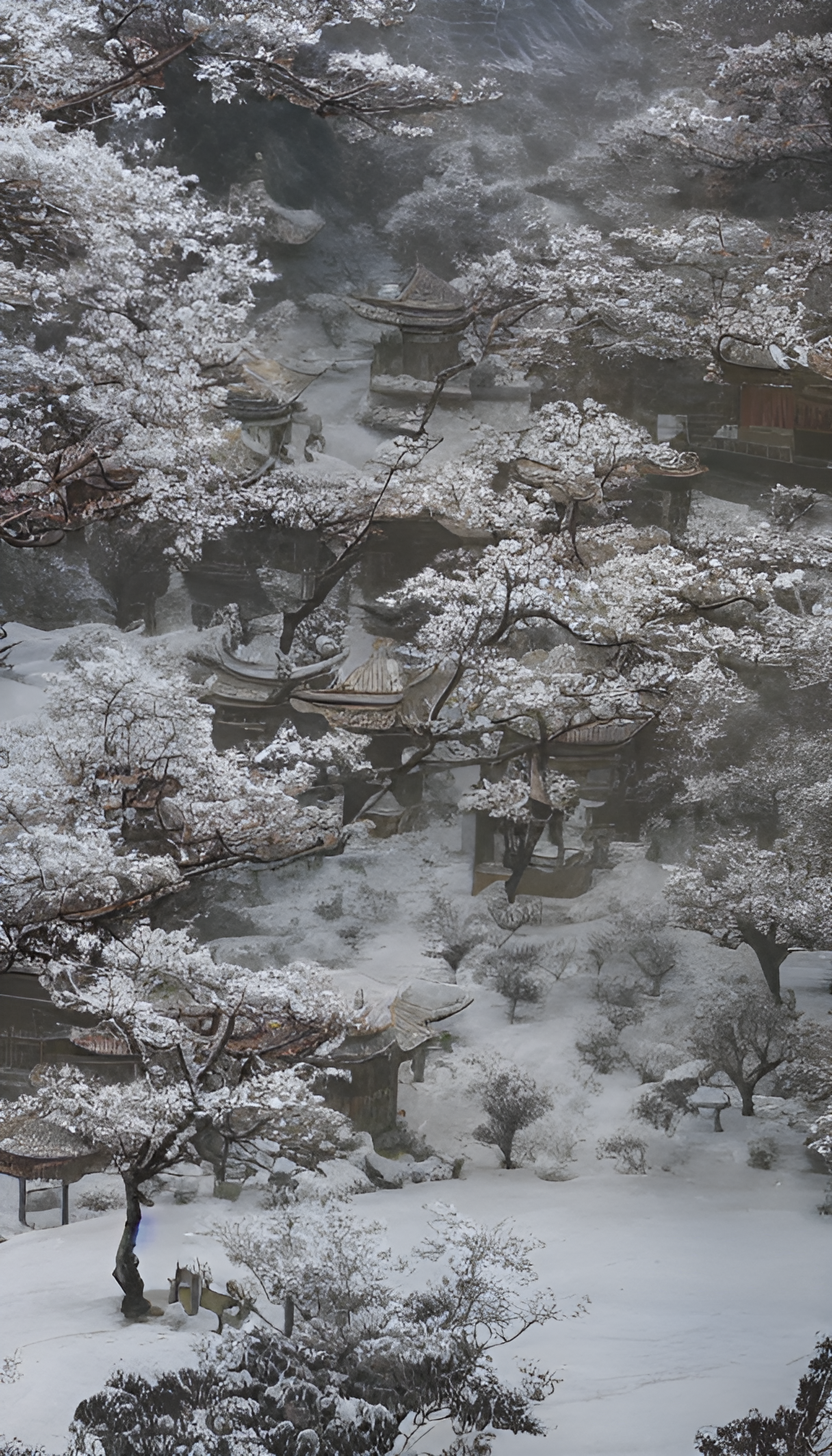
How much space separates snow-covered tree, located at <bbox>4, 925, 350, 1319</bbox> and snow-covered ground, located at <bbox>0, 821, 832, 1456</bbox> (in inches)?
6.5

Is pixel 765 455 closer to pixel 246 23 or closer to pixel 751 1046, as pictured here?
pixel 751 1046

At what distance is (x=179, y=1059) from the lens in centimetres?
438

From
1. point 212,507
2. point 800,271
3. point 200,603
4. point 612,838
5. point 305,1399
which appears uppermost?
point 800,271

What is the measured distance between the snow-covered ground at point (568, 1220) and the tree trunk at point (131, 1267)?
41 mm

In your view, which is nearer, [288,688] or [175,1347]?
[175,1347]

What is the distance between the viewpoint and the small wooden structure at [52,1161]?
14.1 ft

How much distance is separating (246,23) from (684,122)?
1.90 m

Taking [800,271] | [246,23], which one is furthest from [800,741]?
[246,23]

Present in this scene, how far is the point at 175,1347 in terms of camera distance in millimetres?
4043

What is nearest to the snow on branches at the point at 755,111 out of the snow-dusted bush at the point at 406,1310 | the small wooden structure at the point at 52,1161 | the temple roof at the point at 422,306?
the temple roof at the point at 422,306

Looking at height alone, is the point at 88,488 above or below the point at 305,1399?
above

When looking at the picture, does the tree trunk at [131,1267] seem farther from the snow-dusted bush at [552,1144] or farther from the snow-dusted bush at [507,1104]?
the snow-dusted bush at [552,1144]

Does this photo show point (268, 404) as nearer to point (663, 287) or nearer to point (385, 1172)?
point (663, 287)

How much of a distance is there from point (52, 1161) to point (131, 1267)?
466 millimetres
